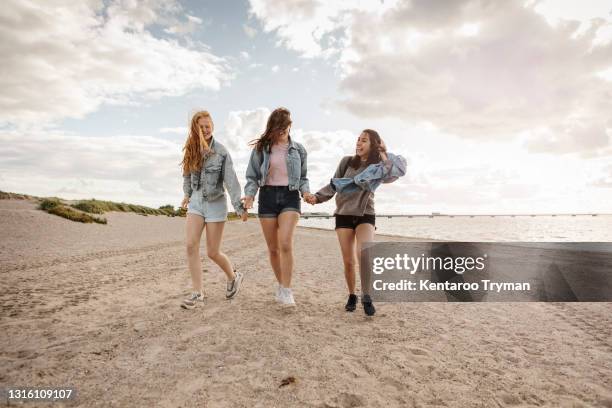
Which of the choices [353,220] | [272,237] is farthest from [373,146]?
[272,237]

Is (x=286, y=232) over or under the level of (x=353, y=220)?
under

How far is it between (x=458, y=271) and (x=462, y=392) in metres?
7.02

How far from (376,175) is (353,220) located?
681 mm

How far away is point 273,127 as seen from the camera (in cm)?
495

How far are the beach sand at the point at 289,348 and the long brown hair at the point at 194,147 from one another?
2.02 meters

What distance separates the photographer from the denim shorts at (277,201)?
4.84m

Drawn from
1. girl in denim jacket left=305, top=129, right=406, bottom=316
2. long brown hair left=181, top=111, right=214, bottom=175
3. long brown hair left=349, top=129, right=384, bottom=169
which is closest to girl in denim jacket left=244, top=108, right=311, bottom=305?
girl in denim jacket left=305, top=129, right=406, bottom=316

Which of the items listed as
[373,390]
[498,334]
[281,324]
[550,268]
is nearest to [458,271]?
[550,268]

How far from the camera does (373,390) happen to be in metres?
2.86

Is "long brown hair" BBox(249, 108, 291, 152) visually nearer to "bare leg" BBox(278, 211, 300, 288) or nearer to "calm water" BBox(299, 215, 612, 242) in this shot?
"bare leg" BBox(278, 211, 300, 288)

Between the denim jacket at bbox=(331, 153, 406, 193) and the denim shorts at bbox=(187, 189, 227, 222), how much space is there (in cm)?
Answer: 172

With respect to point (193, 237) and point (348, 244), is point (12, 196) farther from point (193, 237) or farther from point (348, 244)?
point (348, 244)

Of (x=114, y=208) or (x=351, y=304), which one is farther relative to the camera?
(x=114, y=208)

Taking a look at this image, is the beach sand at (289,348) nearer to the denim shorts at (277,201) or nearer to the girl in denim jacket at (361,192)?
the girl in denim jacket at (361,192)
